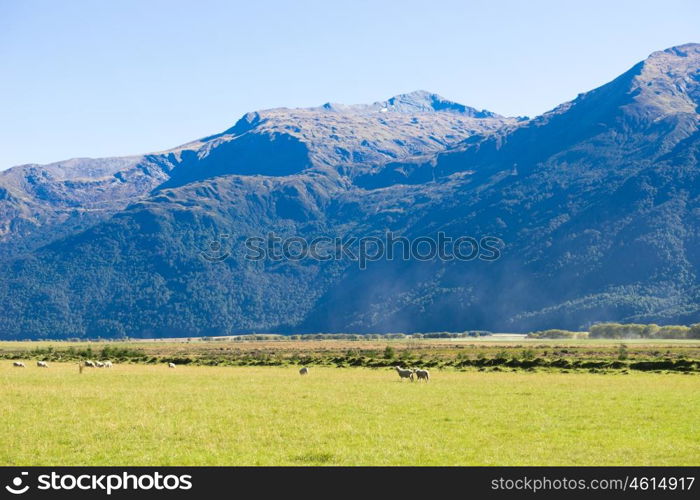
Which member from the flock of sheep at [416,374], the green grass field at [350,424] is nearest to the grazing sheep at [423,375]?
the flock of sheep at [416,374]

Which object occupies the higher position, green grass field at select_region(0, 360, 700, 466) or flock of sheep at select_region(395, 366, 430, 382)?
green grass field at select_region(0, 360, 700, 466)

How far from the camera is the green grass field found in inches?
843

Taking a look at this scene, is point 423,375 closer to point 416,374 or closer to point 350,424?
point 416,374

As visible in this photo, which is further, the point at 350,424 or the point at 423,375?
the point at 423,375

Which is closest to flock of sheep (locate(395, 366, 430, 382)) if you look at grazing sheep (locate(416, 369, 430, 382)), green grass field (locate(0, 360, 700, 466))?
grazing sheep (locate(416, 369, 430, 382))

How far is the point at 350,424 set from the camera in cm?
2741

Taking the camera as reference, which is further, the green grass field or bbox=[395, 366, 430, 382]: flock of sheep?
bbox=[395, 366, 430, 382]: flock of sheep

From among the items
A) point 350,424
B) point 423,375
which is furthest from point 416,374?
point 350,424

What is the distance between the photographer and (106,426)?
26.6 meters

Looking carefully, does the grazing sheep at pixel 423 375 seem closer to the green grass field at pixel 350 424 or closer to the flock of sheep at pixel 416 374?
the flock of sheep at pixel 416 374

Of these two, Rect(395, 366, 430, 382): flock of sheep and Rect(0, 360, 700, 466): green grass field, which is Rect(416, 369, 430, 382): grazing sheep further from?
Rect(0, 360, 700, 466): green grass field
